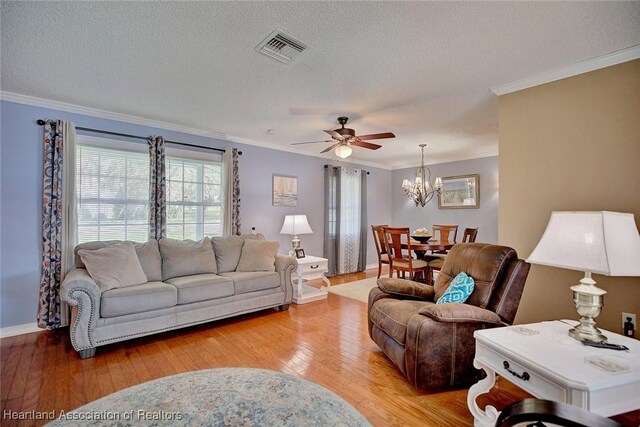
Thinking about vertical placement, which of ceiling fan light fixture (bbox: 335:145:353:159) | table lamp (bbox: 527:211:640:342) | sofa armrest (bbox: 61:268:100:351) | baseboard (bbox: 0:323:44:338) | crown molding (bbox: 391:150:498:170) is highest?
crown molding (bbox: 391:150:498:170)

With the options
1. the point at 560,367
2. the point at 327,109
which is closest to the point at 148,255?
the point at 327,109

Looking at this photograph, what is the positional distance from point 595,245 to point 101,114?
15.3 ft

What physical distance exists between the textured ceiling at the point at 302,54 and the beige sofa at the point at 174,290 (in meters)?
1.68

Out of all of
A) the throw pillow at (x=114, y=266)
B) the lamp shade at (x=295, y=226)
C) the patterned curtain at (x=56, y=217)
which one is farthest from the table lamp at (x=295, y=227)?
the patterned curtain at (x=56, y=217)

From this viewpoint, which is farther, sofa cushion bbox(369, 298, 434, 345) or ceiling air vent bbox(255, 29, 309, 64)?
sofa cushion bbox(369, 298, 434, 345)

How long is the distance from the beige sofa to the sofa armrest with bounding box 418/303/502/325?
7.22 feet

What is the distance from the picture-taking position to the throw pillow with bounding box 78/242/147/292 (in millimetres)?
2786

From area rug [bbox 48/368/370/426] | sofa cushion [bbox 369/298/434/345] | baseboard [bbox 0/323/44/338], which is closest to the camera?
area rug [bbox 48/368/370/426]

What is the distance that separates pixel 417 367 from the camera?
1.97m

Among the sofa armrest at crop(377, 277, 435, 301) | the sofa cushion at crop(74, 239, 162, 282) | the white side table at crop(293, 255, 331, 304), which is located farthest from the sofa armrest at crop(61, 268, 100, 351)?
the sofa armrest at crop(377, 277, 435, 301)

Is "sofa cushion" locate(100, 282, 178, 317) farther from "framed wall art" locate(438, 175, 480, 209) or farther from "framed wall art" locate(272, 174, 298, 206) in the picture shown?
"framed wall art" locate(438, 175, 480, 209)

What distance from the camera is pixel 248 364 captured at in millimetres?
2436

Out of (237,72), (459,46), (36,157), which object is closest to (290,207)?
(237,72)

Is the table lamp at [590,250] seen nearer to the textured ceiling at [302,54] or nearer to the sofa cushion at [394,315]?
the sofa cushion at [394,315]
